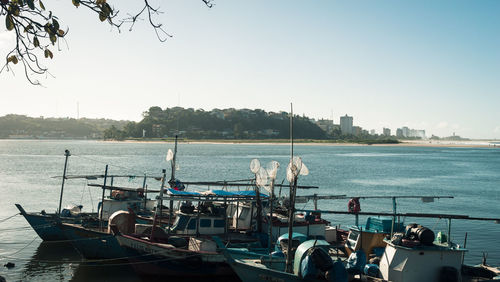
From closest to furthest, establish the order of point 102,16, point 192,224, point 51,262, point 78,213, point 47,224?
point 102,16
point 192,224
point 51,262
point 47,224
point 78,213

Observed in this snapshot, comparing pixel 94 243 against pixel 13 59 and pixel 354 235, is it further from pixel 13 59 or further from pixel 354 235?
pixel 13 59

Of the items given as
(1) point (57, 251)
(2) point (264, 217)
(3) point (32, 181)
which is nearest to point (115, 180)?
(3) point (32, 181)

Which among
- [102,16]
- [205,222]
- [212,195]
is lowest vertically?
[205,222]

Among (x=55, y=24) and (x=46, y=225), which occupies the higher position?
(x=55, y=24)

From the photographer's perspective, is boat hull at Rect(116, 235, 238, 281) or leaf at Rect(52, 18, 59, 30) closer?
leaf at Rect(52, 18, 59, 30)

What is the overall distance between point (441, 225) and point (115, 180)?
52.1m

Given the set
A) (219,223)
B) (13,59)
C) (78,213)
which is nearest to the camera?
(13,59)

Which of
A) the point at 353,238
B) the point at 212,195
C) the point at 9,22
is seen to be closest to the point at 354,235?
the point at 353,238

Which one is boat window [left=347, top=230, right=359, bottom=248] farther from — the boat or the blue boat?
the blue boat

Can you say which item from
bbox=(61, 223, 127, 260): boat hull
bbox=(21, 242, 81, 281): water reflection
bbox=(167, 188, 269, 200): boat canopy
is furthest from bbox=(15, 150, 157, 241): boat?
bbox=(167, 188, 269, 200): boat canopy

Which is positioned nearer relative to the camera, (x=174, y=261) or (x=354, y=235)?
(x=354, y=235)

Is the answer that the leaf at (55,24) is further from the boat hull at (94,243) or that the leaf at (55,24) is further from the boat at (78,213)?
the boat at (78,213)

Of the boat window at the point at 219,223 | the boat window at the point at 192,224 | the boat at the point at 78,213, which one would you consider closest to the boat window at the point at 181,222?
Result: the boat window at the point at 192,224

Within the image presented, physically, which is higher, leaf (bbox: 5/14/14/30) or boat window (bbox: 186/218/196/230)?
leaf (bbox: 5/14/14/30)
